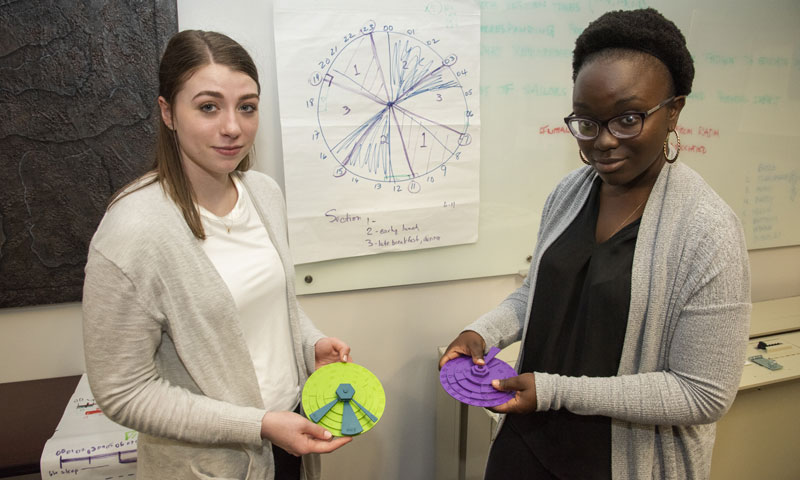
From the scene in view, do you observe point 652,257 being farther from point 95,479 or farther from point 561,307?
point 95,479

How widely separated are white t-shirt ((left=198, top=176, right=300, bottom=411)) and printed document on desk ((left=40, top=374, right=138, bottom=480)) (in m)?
0.52

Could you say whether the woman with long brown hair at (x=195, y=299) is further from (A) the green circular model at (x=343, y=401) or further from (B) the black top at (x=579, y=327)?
(B) the black top at (x=579, y=327)

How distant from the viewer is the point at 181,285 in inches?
33.3

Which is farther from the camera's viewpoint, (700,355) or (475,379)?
(475,379)

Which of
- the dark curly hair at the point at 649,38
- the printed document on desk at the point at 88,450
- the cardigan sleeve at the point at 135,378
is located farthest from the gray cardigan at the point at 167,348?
the dark curly hair at the point at 649,38

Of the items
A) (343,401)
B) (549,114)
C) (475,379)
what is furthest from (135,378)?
(549,114)

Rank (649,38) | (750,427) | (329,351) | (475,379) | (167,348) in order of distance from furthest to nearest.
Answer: (750,427)
(329,351)
(475,379)
(167,348)
(649,38)

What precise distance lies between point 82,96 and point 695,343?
154 centimetres

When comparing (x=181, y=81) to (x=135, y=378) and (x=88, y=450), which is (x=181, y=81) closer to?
(x=135, y=378)

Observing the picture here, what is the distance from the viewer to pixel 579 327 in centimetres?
96

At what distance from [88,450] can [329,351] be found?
66 cm

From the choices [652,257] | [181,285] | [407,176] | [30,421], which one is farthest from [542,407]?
[30,421]

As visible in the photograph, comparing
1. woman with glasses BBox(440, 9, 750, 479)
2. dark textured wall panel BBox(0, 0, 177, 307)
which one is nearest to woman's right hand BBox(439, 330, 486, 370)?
woman with glasses BBox(440, 9, 750, 479)

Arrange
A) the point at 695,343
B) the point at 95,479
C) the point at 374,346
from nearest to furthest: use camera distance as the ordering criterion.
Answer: the point at 695,343 < the point at 95,479 < the point at 374,346
